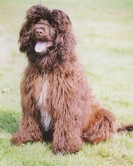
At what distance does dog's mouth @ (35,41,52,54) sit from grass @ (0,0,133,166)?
0.56 meters

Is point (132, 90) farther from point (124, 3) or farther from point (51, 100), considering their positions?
point (124, 3)

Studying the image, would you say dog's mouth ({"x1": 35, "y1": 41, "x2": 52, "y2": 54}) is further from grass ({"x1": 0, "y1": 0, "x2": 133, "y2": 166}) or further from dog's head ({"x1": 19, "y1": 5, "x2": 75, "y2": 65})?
grass ({"x1": 0, "y1": 0, "x2": 133, "y2": 166})

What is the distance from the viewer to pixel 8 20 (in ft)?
52.9

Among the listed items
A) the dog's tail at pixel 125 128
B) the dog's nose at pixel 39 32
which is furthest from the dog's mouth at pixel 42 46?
the dog's tail at pixel 125 128

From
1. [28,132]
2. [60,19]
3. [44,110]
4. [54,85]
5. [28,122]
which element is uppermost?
[60,19]

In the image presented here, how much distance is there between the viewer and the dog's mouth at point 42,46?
14.6 ft

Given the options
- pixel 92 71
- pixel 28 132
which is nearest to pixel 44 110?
pixel 28 132

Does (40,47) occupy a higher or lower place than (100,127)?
higher

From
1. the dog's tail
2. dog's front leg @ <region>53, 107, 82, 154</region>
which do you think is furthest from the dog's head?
the dog's tail

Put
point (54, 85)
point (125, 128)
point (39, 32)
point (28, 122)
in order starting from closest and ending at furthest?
point (39, 32) < point (54, 85) < point (28, 122) < point (125, 128)

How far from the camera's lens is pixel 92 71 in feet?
29.9

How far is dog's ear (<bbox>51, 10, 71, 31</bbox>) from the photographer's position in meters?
4.42

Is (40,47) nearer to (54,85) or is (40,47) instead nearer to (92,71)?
(54,85)

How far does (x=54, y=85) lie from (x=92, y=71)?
4556 millimetres
